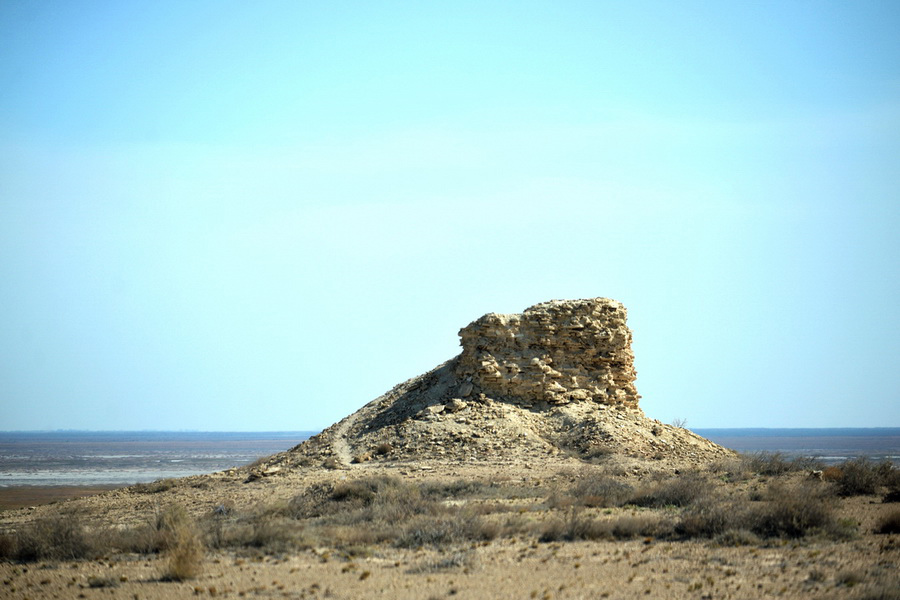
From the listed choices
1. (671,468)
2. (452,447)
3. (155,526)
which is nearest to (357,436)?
(452,447)

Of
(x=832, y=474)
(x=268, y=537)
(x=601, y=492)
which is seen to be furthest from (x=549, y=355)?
(x=268, y=537)

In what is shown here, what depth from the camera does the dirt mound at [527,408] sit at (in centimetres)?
2680

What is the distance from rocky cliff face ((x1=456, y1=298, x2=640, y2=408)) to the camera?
29.3 metres

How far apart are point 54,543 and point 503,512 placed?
841cm

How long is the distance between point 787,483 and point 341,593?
14851mm

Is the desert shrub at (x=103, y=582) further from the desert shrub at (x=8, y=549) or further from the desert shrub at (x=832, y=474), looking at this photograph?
the desert shrub at (x=832, y=474)

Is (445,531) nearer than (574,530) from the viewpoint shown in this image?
Yes

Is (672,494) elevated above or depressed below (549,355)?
below

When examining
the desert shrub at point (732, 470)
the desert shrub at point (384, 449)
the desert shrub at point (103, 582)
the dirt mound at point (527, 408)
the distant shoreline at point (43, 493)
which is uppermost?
the dirt mound at point (527, 408)

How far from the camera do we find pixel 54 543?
556 inches

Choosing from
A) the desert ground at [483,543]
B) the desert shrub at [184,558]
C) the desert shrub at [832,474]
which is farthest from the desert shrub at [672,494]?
the desert shrub at [184,558]

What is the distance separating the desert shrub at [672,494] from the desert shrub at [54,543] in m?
11.2

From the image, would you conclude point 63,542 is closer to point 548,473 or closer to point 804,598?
point 804,598

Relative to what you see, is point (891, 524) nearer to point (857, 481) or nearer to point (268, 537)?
point (857, 481)
